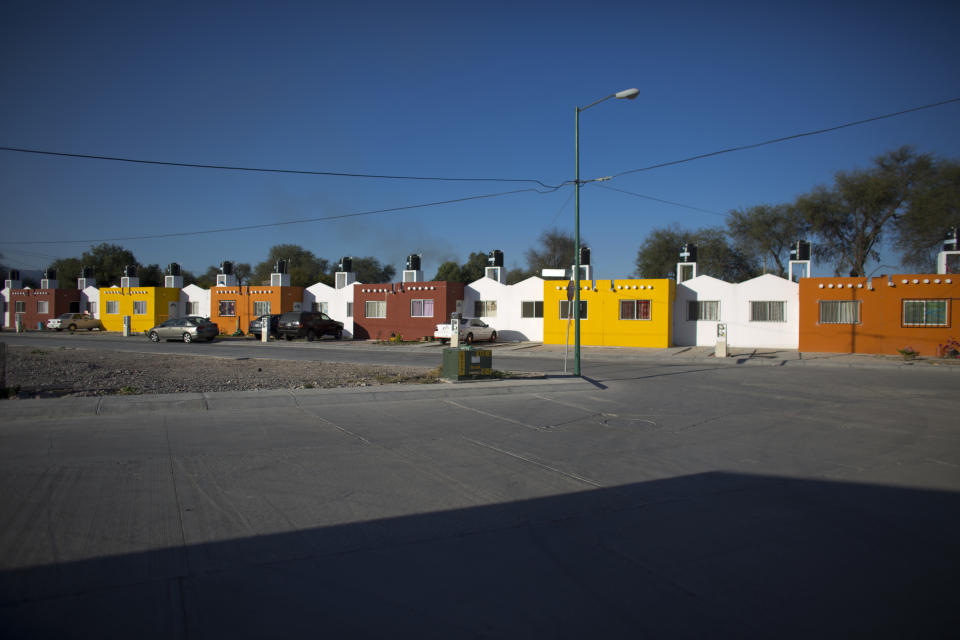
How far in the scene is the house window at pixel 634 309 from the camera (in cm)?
2928

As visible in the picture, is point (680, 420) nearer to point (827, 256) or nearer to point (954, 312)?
point (954, 312)

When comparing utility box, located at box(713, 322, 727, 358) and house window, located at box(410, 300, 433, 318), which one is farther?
house window, located at box(410, 300, 433, 318)

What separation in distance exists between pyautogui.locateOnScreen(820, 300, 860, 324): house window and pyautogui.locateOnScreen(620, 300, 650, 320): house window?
25.5 feet

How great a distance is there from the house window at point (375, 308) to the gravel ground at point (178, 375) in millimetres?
15018

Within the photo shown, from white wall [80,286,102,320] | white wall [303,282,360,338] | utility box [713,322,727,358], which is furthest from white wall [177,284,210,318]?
utility box [713,322,727,358]

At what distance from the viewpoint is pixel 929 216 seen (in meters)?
38.5

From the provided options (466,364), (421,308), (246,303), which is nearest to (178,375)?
(466,364)

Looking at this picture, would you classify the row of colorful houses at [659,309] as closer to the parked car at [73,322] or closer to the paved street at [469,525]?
the paved street at [469,525]

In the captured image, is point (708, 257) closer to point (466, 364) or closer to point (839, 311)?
point (839, 311)

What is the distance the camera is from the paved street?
3.59 m

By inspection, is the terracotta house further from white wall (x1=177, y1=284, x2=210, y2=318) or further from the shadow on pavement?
the shadow on pavement

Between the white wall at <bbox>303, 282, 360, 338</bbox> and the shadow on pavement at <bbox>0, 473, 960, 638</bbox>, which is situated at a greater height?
the white wall at <bbox>303, 282, 360, 338</bbox>

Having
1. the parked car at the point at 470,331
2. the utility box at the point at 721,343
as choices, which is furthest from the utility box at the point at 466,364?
the parked car at the point at 470,331

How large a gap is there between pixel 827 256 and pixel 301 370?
146ft
